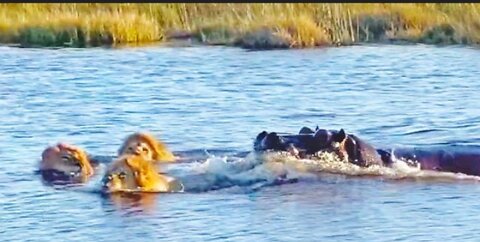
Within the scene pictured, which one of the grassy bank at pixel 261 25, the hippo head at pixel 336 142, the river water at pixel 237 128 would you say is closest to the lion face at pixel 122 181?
Result: the river water at pixel 237 128

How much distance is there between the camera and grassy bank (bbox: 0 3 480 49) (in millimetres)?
20281

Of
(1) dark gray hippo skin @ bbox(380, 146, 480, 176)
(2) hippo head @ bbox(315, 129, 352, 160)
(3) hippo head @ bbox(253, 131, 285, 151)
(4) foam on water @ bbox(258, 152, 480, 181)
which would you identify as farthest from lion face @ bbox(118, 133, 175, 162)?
(1) dark gray hippo skin @ bbox(380, 146, 480, 176)

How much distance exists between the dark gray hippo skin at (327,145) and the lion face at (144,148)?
88cm

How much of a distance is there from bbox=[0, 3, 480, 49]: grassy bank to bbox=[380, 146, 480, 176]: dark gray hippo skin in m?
10.1

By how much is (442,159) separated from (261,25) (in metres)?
11.2

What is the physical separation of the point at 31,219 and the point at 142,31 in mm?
13553

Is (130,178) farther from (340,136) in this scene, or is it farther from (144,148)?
(340,136)

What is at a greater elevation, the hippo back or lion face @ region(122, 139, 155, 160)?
lion face @ region(122, 139, 155, 160)

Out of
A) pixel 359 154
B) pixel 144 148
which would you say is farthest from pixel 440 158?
pixel 144 148

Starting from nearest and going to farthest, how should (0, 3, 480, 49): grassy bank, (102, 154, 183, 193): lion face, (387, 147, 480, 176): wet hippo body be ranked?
(102, 154, 183, 193): lion face → (387, 147, 480, 176): wet hippo body → (0, 3, 480, 49): grassy bank

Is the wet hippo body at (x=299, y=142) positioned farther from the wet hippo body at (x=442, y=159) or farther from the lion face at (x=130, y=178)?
the lion face at (x=130, y=178)

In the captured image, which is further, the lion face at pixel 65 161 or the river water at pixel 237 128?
the lion face at pixel 65 161

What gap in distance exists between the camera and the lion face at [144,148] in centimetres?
962

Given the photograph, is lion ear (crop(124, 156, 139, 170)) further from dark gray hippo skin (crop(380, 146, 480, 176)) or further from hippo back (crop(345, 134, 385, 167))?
dark gray hippo skin (crop(380, 146, 480, 176))
